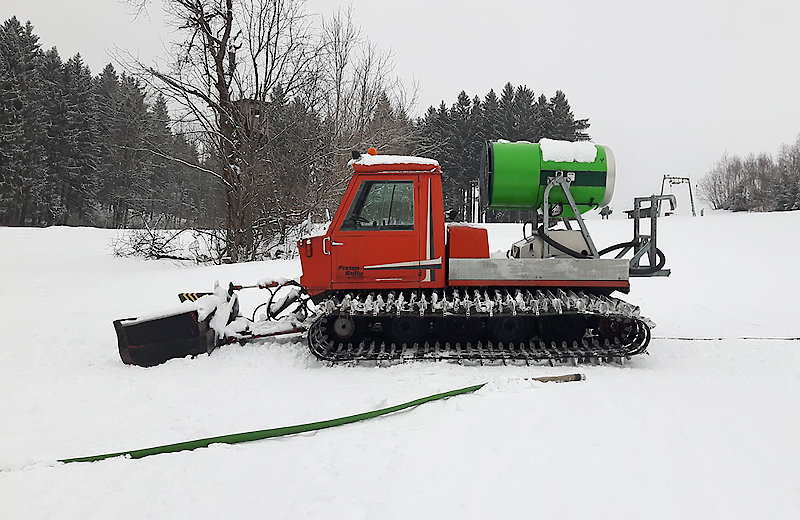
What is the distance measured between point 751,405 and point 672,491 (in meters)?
2.14

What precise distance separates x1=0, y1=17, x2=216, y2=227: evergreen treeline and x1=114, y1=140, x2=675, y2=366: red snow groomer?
3213 centimetres

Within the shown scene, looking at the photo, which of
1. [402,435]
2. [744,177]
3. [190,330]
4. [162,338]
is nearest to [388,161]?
[190,330]

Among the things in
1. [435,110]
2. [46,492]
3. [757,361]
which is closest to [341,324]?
[46,492]

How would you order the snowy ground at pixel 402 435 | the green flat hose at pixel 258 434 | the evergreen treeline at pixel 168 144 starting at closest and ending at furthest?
1. the snowy ground at pixel 402 435
2. the green flat hose at pixel 258 434
3. the evergreen treeline at pixel 168 144

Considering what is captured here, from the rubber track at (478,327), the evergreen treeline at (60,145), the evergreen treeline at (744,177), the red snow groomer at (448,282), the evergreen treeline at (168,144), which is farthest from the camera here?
the evergreen treeline at (744,177)

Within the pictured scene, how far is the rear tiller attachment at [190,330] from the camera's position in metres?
6.13

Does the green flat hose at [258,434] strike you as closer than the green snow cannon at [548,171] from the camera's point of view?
Yes

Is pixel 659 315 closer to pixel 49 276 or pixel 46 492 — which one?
pixel 46 492

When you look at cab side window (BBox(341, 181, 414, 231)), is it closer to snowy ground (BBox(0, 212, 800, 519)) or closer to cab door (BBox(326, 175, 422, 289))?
cab door (BBox(326, 175, 422, 289))

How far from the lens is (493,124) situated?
4978cm

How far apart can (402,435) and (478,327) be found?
2.97m

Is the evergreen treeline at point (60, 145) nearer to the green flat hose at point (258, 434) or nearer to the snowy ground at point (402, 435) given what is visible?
the snowy ground at point (402, 435)

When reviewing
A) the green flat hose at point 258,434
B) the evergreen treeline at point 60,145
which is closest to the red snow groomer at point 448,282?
the green flat hose at point 258,434

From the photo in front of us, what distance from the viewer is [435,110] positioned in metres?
55.6
